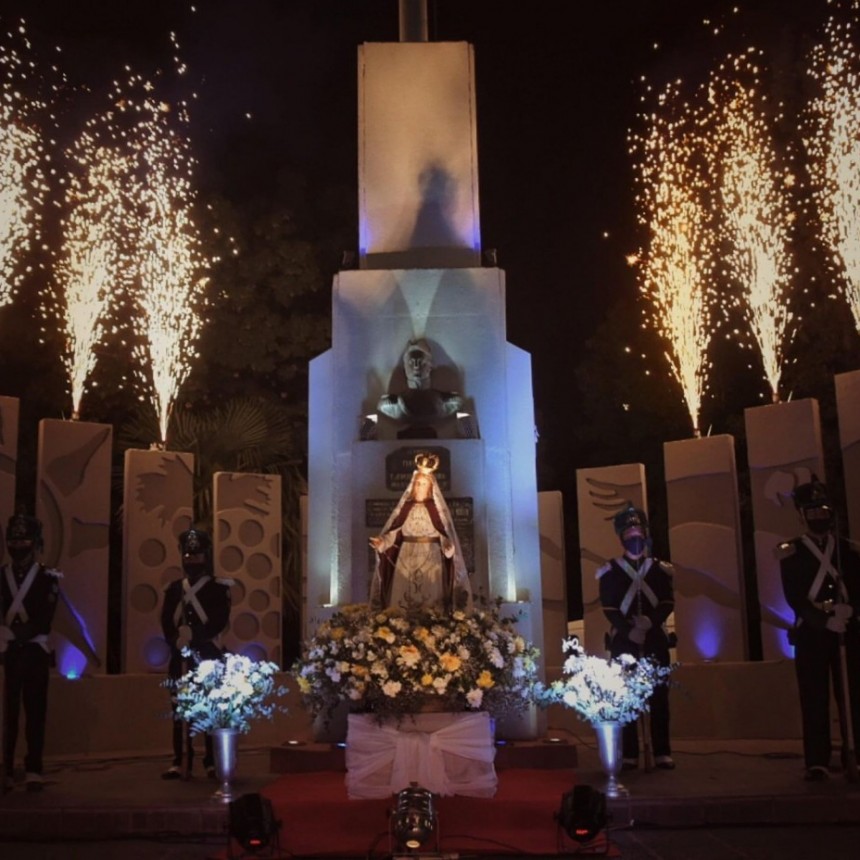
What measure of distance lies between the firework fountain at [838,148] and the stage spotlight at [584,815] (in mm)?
11050

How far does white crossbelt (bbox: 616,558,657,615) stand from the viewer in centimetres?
1112

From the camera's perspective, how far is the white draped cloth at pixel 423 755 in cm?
872

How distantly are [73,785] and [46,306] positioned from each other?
1373 cm

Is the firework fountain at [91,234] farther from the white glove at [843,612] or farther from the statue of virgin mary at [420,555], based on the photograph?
the white glove at [843,612]

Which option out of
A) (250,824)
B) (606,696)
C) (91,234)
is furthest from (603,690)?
(91,234)

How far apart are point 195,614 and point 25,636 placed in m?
1.59

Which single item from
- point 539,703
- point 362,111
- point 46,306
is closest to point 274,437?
point 46,306

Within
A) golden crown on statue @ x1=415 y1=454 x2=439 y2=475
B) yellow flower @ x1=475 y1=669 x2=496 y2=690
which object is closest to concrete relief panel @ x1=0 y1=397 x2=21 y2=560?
golden crown on statue @ x1=415 y1=454 x2=439 y2=475

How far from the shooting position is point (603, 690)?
937 cm

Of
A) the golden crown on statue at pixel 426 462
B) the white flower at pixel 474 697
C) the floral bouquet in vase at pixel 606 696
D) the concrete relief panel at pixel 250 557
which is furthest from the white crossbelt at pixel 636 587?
the concrete relief panel at pixel 250 557

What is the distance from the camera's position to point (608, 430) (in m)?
30.0

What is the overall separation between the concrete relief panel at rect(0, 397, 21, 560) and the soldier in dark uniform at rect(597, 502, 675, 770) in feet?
22.2

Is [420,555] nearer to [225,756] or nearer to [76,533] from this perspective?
[225,756]

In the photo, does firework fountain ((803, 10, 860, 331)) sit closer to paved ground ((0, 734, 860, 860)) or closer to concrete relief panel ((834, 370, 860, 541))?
concrete relief panel ((834, 370, 860, 541))
